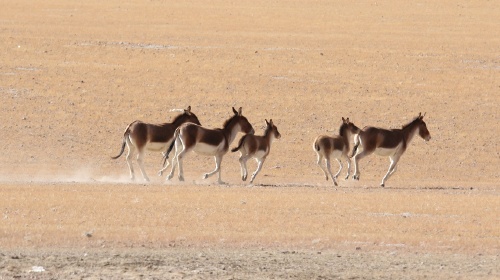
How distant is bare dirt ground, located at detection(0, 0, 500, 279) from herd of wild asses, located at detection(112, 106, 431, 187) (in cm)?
81

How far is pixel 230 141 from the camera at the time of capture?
27.9 metres

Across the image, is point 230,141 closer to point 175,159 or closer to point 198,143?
point 198,143

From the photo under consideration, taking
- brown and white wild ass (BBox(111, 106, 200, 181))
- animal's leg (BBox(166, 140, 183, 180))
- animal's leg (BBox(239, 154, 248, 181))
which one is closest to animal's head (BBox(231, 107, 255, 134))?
animal's leg (BBox(239, 154, 248, 181))

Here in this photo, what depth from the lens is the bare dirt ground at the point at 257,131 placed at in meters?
16.1

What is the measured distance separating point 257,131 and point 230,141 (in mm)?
7210

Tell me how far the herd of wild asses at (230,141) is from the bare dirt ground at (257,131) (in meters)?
0.81

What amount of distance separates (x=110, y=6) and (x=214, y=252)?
44482mm

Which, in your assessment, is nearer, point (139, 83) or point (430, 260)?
point (430, 260)

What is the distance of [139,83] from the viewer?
4044cm

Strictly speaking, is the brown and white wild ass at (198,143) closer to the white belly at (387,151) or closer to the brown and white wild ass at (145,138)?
the brown and white wild ass at (145,138)

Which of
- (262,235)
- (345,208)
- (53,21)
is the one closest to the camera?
(262,235)

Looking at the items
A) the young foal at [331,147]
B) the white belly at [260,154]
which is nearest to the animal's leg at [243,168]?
the white belly at [260,154]

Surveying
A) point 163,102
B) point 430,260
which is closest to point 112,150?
point 163,102

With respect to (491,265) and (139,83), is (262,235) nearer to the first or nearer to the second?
(491,265)
